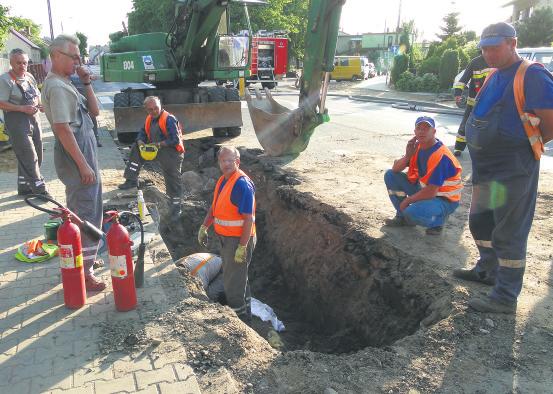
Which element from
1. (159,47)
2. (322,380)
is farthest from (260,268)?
(159,47)

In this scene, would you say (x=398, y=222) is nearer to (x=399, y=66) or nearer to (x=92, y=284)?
(x=92, y=284)

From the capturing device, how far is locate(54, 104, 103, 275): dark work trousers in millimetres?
3914

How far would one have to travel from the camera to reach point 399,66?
99.5 ft

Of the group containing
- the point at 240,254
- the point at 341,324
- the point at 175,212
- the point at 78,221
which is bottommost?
the point at 341,324

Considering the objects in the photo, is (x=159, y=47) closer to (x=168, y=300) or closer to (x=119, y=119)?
(x=119, y=119)

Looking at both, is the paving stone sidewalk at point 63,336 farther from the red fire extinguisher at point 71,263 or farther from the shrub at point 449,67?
the shrub at point 449,67

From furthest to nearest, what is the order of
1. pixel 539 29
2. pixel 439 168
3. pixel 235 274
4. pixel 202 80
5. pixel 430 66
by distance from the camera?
1. pixel 539 29
2. pixel 430 66
3. pixel 202 80
4. pixel 439 168
5. pixel 235 274

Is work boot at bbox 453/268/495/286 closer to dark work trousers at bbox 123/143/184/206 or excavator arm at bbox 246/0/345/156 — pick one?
dark work trousers at bbox 123/143/184/206

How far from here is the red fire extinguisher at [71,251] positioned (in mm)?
3574

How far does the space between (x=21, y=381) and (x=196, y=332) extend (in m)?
1.16

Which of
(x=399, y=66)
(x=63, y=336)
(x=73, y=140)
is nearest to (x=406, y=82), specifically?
(x=399, y=66)

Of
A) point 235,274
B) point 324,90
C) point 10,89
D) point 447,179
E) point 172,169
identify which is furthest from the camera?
point 324,90

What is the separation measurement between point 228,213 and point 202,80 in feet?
25.6

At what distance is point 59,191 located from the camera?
7.04m
